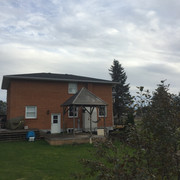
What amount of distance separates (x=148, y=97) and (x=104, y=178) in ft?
5.49

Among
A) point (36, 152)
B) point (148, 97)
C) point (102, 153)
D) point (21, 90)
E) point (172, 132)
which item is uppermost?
point (21, 90)

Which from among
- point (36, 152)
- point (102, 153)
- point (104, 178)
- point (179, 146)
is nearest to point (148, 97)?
point (179, 146)

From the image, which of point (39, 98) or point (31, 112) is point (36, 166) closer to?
point (31, 112)

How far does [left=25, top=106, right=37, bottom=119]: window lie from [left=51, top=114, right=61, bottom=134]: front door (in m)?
1.86

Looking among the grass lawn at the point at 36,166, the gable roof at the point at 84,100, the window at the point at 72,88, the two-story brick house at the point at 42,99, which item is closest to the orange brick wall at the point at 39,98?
the two-story brick house at the point at 42,99

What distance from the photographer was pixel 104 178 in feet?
9.81

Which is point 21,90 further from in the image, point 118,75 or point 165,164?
point 118,75

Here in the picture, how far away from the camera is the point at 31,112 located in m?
19.5

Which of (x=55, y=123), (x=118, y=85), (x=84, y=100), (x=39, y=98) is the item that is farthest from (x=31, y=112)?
(x=118, y=85)

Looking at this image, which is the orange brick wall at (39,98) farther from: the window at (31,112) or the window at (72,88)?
the window at (72,88)

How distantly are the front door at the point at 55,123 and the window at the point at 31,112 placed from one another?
186 centimetres

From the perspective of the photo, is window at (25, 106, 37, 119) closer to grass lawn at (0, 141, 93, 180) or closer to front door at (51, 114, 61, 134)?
front door at (51, 114, 61, 134)

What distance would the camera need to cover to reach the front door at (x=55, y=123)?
2033 centimetres

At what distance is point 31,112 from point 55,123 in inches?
107
